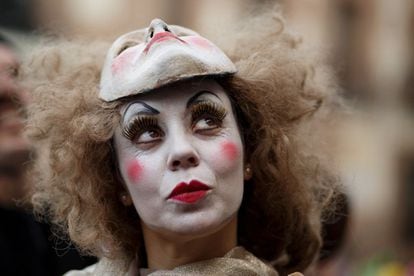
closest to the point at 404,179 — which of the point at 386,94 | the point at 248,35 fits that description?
the point at 386,94

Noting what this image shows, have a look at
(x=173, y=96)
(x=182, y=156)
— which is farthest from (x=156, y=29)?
(x=182, y=156)

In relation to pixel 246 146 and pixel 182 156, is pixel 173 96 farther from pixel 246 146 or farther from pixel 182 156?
pixel 246 146

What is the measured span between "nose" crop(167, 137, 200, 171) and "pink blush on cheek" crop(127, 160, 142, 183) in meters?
0.09

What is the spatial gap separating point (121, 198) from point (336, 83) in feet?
2.44

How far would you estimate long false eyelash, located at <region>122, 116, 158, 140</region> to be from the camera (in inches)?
82.8

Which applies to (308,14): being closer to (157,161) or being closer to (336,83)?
(336,83)

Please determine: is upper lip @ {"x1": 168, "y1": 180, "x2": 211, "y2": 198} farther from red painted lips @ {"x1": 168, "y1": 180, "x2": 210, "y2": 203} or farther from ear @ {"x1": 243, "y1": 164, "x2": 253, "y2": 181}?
ear @ {"x1": 243, "y1": 164, "x2": 253, "y2": 181}

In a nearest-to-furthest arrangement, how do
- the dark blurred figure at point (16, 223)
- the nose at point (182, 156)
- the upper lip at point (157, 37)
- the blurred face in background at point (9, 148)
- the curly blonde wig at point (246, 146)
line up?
the nose at point (182, 156), the upper lip at point (157, 37), the curly blonde wig at point (246, 146), the dark blurred figure at point (16, 223), the blurred face in background at point (9, 148)

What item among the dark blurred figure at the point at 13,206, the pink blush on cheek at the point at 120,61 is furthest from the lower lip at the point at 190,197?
the dark blurred figure at the point at 13,206

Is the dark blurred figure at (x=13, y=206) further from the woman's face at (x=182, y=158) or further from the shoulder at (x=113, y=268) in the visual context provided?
the woman's face at (x=182, y=158)

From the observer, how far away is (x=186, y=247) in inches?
85.2

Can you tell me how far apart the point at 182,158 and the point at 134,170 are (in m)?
0.14

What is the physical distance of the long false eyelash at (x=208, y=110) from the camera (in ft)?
6.95

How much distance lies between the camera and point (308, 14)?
9953mm
